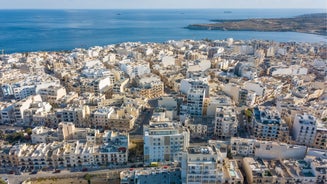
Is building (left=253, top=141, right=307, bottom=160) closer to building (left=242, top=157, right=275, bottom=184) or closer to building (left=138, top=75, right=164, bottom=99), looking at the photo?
building (left=242, top=157, right=275, bottom=184)

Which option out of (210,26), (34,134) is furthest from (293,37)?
(34,134)

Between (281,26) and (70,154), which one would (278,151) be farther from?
(281,26)

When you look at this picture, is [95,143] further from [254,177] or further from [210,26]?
[210,26]

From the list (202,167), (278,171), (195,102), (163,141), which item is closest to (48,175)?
(163,141)

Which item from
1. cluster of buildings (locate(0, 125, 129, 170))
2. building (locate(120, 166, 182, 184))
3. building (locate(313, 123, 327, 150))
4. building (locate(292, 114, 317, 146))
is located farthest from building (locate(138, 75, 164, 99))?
building (locate(313, 123, 327, 150))

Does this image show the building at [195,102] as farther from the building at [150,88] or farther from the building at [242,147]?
the building at [150,88]

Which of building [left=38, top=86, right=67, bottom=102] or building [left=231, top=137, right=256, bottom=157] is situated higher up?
building [left=38, top=86, right=67, bottom=102]
